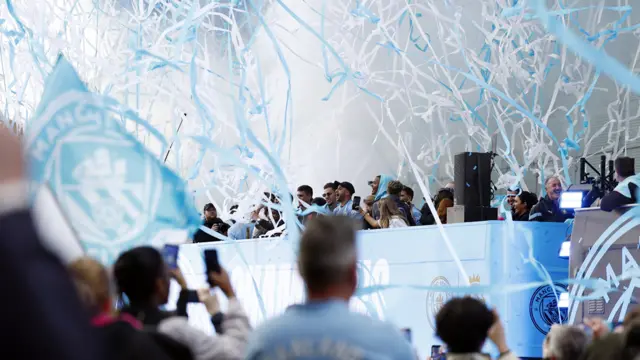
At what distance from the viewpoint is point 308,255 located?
2156mm

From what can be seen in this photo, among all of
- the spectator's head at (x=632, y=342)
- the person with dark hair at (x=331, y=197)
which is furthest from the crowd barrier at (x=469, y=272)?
the spectator's head at (x=632, y=342)

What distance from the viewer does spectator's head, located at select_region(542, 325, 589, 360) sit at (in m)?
3.51

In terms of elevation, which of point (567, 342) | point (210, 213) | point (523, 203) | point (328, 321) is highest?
point (523, 203)

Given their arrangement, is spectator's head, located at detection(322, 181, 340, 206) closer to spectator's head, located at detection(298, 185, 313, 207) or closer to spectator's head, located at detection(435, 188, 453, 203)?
spectator's head, located at detection(298, 185, 313, 207)

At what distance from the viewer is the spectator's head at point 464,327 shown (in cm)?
294

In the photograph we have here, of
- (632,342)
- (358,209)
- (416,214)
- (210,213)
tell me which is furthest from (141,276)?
(210,213)

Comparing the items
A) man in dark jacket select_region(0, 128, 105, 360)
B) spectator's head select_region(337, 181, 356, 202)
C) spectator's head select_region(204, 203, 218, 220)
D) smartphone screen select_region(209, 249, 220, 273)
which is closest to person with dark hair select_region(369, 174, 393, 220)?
spectator's head select_region(337, 181, 356, 202)

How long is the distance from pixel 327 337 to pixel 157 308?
3.09 ft

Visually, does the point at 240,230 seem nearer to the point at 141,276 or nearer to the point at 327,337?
the point at 141,276

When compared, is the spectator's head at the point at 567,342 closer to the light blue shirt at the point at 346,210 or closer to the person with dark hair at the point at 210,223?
the light blue shirt at the point at 346,210

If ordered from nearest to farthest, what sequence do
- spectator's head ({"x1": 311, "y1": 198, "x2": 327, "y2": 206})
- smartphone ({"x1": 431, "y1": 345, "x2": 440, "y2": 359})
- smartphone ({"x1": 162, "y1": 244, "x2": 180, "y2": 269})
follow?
smartphone ({"x1": 162, "y1": 244, "x2": 180, "y2": 269})
smartphone ({"x1": 431, "y1": 345, "x2": 440, "y2": 359})
spectator's head ({"x1": 311, "y1": 198, "x2": 327, "y2": 206})

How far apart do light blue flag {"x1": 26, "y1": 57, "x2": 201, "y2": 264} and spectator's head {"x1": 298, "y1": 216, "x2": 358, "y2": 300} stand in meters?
2.35

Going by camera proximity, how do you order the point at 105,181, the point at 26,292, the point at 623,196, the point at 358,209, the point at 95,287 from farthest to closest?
1. the point at 358,209
2. the point at 623,196
3. the point at 105,181
4. the point at 95,287
5. the point at 26,292

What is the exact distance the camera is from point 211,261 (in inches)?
122
